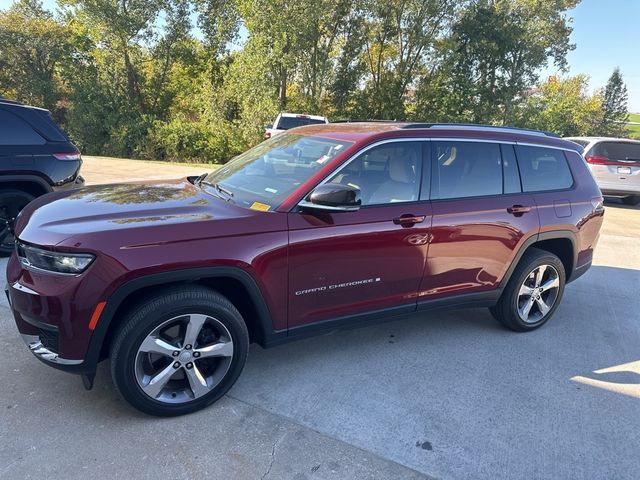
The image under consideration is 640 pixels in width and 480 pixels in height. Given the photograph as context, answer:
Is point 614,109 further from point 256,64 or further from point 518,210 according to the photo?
point 518,210

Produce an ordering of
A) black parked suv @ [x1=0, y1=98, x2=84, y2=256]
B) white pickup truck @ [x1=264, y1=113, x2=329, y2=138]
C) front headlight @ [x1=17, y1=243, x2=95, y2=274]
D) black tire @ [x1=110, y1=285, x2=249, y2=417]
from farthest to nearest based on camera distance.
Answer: white pickup truck @ [x1=264, y1=113, x2=329, y2=138] → black parked suv @ [x1=0, y1=98, x2=84, y2=256] → black tire @ [x1=110, y1=285, x2=249, y2=417] → front headlight @ [x1=17, y1=243, x2=95, y2=274]

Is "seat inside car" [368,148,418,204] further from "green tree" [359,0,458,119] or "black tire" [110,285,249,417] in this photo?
"green tree" [359,0,458,119]

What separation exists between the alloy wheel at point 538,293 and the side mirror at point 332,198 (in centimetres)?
211

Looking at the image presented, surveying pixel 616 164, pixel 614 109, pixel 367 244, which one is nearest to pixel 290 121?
pixel 616 164

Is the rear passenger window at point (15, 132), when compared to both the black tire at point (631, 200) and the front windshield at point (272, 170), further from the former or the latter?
the black tire at point (631, 200)

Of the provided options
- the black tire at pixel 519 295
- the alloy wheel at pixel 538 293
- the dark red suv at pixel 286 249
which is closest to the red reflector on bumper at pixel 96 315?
the dark red suv at pixel 286 249

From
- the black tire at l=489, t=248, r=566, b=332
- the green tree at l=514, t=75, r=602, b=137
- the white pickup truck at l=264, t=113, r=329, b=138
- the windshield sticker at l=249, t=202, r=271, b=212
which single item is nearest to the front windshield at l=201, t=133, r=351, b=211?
the windshield sticker at l=249, t=202, r=271, b=212

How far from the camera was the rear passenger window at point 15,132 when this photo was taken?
16.7ft

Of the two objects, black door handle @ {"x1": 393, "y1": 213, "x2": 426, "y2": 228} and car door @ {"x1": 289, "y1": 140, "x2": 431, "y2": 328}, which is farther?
black door handle @ {"x1": 393, "y1": 213, "x2": 426, "y2": 228}

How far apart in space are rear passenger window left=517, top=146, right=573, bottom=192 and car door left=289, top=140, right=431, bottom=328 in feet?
3.78

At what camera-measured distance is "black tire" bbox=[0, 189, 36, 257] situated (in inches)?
202

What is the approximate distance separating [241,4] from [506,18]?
14.9m

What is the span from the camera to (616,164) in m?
11.2

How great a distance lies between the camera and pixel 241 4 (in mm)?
19594
